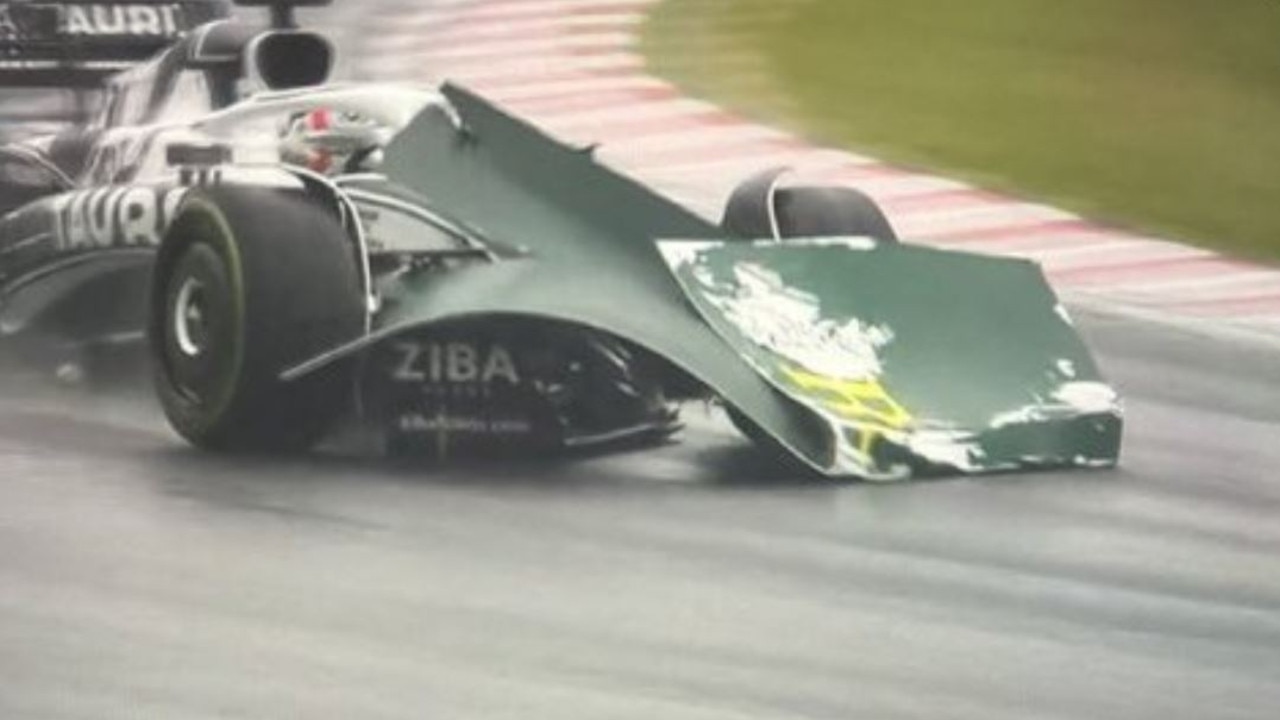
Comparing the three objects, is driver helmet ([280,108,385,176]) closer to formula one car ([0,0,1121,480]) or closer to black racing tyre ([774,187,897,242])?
formula one car ([0,0,1121,480])

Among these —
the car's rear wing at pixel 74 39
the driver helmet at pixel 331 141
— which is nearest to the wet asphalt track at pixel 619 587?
the driver helmet at pixel 331 141

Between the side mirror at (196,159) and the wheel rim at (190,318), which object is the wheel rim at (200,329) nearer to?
the wheel rim at (190,318)

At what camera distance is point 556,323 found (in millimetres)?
6414

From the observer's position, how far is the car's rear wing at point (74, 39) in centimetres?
1044

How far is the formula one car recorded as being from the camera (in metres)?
6.43

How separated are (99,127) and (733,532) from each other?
10.9 ft

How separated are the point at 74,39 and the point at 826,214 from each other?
3963 mm

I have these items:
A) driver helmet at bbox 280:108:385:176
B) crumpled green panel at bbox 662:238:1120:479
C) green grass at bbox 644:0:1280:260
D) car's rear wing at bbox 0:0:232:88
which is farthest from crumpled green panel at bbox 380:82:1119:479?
green grass at bbox 644:0:1280:260

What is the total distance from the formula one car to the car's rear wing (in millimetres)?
3476

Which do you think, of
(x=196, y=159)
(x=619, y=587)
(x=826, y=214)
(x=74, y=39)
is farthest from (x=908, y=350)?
(x=74, y=39)

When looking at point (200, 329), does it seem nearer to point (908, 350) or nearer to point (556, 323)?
point (556, 323)

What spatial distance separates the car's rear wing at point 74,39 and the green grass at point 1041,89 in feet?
12.6

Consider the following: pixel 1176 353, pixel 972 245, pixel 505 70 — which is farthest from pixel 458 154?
pixel 505 70

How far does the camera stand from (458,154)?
6879 mm
